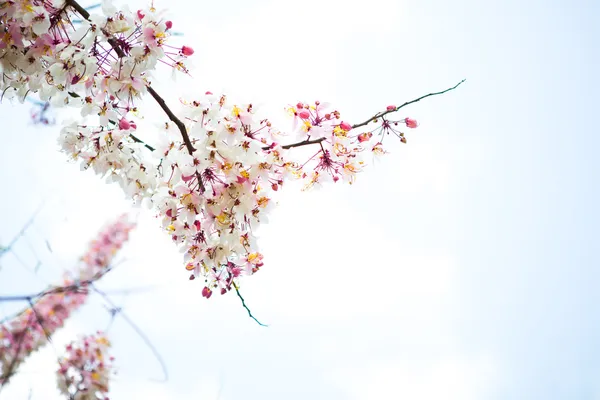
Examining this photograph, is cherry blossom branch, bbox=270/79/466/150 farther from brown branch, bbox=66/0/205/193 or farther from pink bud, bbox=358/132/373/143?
brown branch, bbox=66/0/205/193

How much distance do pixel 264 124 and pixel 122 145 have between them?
0.75 meters

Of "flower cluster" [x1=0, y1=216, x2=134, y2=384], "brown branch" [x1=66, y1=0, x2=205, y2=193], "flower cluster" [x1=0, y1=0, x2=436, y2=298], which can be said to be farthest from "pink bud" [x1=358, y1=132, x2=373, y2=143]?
"flower cluster" [x1=0, y1=216, x2=134, y2=384]

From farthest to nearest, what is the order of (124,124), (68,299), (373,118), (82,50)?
(68,299) → (373,118) → (124,124) → (82,50)

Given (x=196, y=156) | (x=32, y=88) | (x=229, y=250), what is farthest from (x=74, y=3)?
(x=229, y=250)

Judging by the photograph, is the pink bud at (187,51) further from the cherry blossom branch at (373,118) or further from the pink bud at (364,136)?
the pink bud at (364,136)

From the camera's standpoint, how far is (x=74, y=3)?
180 centimetres

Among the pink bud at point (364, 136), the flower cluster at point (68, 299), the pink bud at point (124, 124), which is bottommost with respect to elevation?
the pink bud at point (124, 124)

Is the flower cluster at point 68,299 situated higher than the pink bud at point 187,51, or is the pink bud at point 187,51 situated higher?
the flower cluster at point 68,299

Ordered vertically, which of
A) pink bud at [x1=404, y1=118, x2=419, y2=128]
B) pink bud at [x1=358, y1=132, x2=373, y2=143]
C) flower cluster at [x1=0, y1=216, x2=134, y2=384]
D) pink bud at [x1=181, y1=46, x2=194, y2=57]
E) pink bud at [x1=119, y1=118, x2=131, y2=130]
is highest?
flower cluster at [x1=0, y1=216, x2=134, y2=384]

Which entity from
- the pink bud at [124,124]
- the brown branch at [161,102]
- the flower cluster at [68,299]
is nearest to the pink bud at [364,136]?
the brown branch at [161,102]

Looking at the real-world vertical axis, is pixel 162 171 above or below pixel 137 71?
below

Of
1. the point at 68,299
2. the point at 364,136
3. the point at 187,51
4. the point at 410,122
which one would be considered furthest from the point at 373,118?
the point at 68,299

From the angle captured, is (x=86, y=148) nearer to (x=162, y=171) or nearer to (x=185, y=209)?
(x=162, y=171)

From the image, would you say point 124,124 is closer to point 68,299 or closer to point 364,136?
point 364,136
